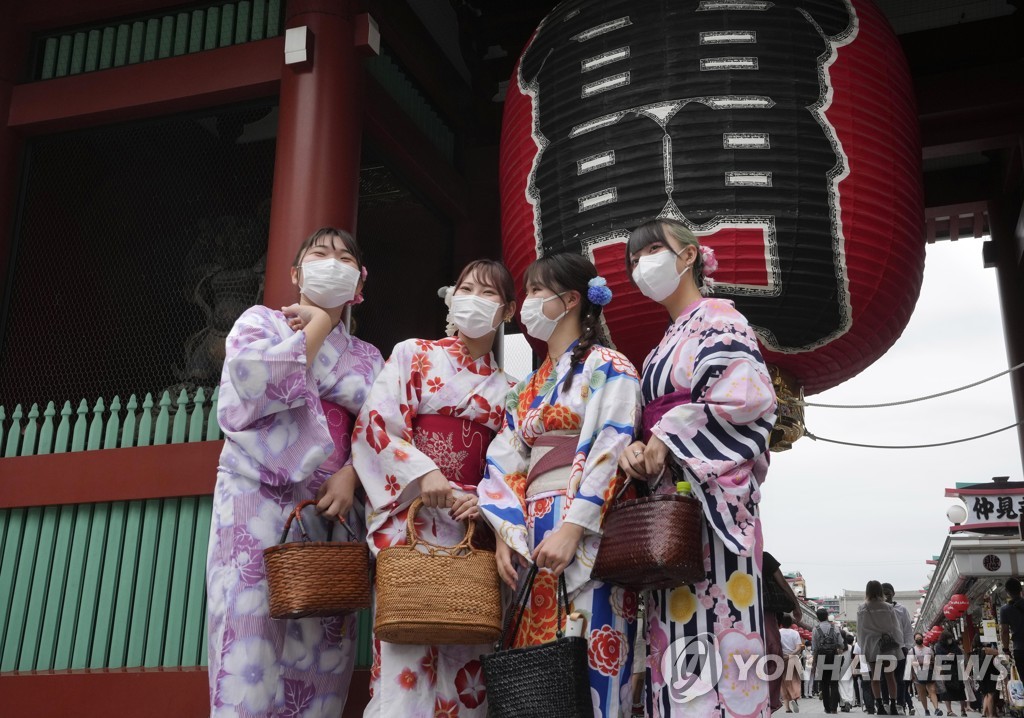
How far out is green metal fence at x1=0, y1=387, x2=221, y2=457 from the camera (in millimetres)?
4855

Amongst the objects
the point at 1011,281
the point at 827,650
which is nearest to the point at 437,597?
the point at 1011,281

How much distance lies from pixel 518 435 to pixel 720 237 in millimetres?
1417

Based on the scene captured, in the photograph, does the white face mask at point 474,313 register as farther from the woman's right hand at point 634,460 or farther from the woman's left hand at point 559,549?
the woman's left hand at point 559,549

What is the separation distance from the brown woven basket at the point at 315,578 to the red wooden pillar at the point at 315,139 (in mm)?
1916

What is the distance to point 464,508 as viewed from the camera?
3.19 m

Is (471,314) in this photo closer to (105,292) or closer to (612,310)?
(612,310)

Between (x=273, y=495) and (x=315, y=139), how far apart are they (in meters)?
2.32

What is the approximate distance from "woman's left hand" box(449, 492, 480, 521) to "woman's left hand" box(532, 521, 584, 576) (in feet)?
1.08

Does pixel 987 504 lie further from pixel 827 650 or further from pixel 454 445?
pixel 454 445

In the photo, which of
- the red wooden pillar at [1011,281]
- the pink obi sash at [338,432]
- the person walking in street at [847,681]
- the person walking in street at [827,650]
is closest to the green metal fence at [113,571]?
the pink obi sash at [338,432]

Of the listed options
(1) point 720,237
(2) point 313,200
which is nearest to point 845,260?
(1) point 720,237

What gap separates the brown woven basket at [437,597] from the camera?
2848 millimetres

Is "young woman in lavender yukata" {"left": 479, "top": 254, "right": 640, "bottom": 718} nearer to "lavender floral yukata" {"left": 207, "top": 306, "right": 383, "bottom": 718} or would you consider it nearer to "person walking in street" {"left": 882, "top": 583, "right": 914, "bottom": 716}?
"lavender floral yukata" {"left": 207, "top": 306, "right": 383, "bottom": 718}

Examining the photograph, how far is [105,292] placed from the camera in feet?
20.2
